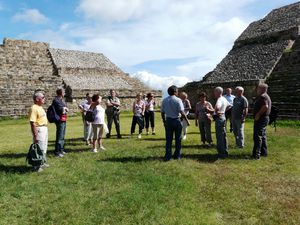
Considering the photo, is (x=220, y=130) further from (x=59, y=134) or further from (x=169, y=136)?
(x=59, y=134)

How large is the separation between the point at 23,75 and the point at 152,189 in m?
30.6

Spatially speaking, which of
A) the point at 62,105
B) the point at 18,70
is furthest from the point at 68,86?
the point at 62,105

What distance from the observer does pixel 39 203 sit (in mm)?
6805

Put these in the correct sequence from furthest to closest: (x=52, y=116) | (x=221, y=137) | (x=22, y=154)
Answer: (x=22, y=154) → (x=52, y=116) → (x=221, y=137)

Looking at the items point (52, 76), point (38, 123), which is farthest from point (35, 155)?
point (52, 76)

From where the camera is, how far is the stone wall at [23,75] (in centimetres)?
2898

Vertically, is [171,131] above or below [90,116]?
below

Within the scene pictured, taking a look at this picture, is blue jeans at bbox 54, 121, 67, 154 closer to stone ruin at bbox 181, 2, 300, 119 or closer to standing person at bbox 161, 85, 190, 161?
standing person at bbox 161, 85, 190, 161

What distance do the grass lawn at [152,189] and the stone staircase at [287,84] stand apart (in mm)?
10320

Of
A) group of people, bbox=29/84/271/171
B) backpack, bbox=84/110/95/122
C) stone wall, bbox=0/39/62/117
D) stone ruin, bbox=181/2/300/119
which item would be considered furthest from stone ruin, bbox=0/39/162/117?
backpack, bbox=84/110/95/122

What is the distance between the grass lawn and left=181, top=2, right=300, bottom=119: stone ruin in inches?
474

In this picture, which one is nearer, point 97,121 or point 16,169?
point 16,169

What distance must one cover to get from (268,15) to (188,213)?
33532 millimetres

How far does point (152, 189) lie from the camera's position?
7441 mm
